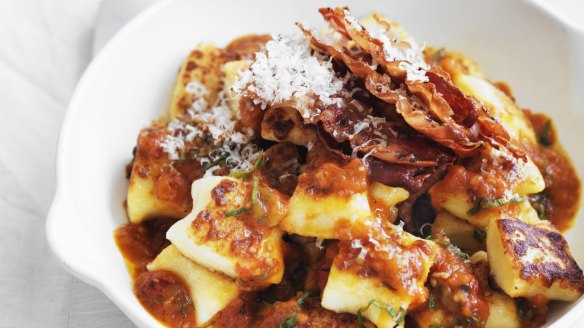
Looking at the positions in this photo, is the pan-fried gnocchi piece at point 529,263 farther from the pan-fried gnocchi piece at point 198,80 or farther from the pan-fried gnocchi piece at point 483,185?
the pan-fried gnocchi piece at point 198,80

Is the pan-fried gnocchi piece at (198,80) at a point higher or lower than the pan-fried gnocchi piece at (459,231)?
lower

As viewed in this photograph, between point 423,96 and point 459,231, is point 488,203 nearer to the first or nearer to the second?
point 459,231

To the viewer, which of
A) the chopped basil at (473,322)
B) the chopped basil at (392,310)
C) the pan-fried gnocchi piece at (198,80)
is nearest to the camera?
the chopped basil at (392,310)

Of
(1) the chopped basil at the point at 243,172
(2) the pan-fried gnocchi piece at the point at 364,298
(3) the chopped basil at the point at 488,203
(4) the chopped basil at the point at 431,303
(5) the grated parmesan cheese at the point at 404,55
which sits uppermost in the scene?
(5) the grated parmesan cheese at the point at 404,55

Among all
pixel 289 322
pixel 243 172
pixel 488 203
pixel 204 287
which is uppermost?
pixel 488 203

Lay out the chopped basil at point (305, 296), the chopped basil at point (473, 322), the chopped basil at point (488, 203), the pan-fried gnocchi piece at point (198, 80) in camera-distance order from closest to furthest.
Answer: the chopped basil at point (473, 322) → the chopped basil at point (305, 296) → the chopped basil at point (488, 203) → the pan-fried gnocchi piece at point (198, 80)

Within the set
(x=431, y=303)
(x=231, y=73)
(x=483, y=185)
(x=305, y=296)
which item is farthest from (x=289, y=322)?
(x=231, y=73)

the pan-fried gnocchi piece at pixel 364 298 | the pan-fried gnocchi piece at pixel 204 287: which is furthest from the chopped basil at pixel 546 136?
the pan-fried gnocchi piece at pixel 204 287

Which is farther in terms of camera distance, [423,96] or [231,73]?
[231,73]

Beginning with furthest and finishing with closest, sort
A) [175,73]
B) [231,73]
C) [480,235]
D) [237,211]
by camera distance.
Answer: [175,73] < [231,73] < [480,235] < [237,211]

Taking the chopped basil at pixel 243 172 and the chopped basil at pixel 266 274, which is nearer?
the chopped basil at pixel 266 274
